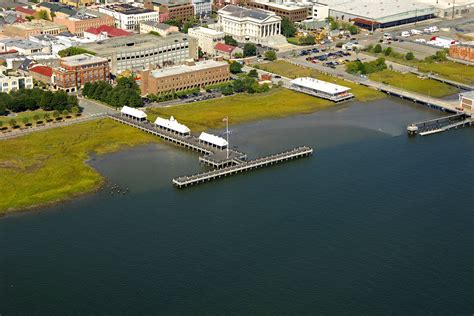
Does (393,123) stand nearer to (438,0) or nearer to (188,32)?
(188,32)

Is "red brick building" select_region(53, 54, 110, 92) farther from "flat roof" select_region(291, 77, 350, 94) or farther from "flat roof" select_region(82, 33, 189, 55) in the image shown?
"flat roof" select_region(291, 77, 350, 94)

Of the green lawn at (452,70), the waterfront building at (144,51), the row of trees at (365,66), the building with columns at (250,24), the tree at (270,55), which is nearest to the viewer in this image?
the waterfront building at (144,51)

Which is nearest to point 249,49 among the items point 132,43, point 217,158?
point 132,43

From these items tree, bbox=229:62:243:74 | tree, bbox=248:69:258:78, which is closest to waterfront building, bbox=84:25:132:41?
tree, bbox=229:62:243:74

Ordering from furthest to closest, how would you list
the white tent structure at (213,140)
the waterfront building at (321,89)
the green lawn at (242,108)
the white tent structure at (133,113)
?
the waterfront building at (321,89), the green lawn at (242,108), the white tent structure at (133,113), the white tent structure at (213,140)

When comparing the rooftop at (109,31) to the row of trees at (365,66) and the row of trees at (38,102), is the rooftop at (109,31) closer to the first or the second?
the row of trees at (38,102)

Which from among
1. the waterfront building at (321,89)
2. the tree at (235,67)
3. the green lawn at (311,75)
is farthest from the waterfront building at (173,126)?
the green lawn at (311,75)
